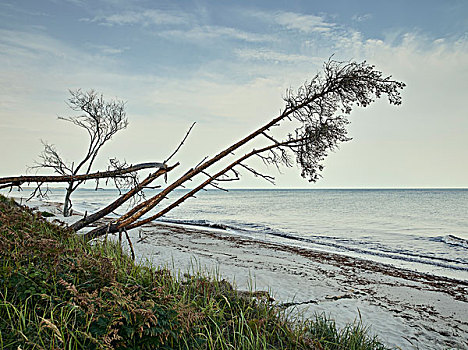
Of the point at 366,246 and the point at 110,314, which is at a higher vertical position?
the point at 110,314

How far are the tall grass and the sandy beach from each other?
3.22ft

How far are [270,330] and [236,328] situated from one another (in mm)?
474

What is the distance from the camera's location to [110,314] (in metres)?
3.21

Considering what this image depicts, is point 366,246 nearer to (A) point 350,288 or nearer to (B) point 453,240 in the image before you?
(B) point 453,240

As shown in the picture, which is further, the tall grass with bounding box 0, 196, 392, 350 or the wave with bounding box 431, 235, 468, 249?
the wave with bounding box 431, 235, 468, 249

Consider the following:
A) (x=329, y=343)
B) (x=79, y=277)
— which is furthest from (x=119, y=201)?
(x=329, y=343)

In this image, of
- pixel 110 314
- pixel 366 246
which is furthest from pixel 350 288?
pixel 366 246

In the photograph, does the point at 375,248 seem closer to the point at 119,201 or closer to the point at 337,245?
the point at 337,245

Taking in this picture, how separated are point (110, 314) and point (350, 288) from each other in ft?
23.3

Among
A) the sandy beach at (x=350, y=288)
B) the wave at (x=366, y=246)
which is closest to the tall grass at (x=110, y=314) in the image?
the sandy beach at (x=350, y=288)

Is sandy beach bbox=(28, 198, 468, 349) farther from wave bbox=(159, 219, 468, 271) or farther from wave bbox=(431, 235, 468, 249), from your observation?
wave bbox=(431, 235, 468, 249)

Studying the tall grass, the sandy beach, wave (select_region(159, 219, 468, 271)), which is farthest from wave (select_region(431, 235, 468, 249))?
the tall grass

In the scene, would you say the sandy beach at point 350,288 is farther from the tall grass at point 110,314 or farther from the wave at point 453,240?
the wave at point 453,240

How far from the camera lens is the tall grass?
10.0 feet
